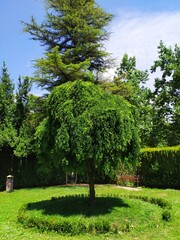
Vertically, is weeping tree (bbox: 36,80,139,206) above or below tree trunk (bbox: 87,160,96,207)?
above

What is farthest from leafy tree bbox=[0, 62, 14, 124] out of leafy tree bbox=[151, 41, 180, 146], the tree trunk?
leafy tree bbox=[151, 41, 180, 146]

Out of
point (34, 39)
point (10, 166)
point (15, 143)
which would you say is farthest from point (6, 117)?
point (34, 39)

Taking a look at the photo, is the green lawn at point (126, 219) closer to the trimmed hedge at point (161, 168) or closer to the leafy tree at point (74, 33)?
the trimmed hedge at point (161, 168)

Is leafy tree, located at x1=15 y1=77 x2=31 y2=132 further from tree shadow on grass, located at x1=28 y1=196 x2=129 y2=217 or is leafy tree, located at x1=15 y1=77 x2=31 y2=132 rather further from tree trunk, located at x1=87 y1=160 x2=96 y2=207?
tree trunk, located at x1=87 y1=160 x2=96 y2=207

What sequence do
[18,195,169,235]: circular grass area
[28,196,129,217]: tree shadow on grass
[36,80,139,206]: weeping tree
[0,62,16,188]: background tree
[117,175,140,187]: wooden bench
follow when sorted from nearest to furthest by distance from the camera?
[18,195,169,235]: circular grass area, [36,80,139,206]: weeping tree, [28,196,129,217]: tree shadow on grass, [0,62,16,188]: background tree, [117,175,140,187]: wooden bench

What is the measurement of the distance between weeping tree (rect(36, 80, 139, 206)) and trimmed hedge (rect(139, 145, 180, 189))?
8435 mm

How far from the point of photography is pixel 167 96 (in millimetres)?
28891

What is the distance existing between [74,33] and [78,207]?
46.6ft

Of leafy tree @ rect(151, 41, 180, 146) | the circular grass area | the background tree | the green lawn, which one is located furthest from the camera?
leafy tree @ rect(151, 41, 180, 146)

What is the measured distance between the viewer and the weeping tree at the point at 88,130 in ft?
28.6

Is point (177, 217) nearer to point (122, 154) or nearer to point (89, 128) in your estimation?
point (122, 154)

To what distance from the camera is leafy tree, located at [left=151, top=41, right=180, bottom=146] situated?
2858 centimetres

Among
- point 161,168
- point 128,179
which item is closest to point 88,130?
point 161,168

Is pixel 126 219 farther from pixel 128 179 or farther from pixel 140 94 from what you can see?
pixel 140 94
